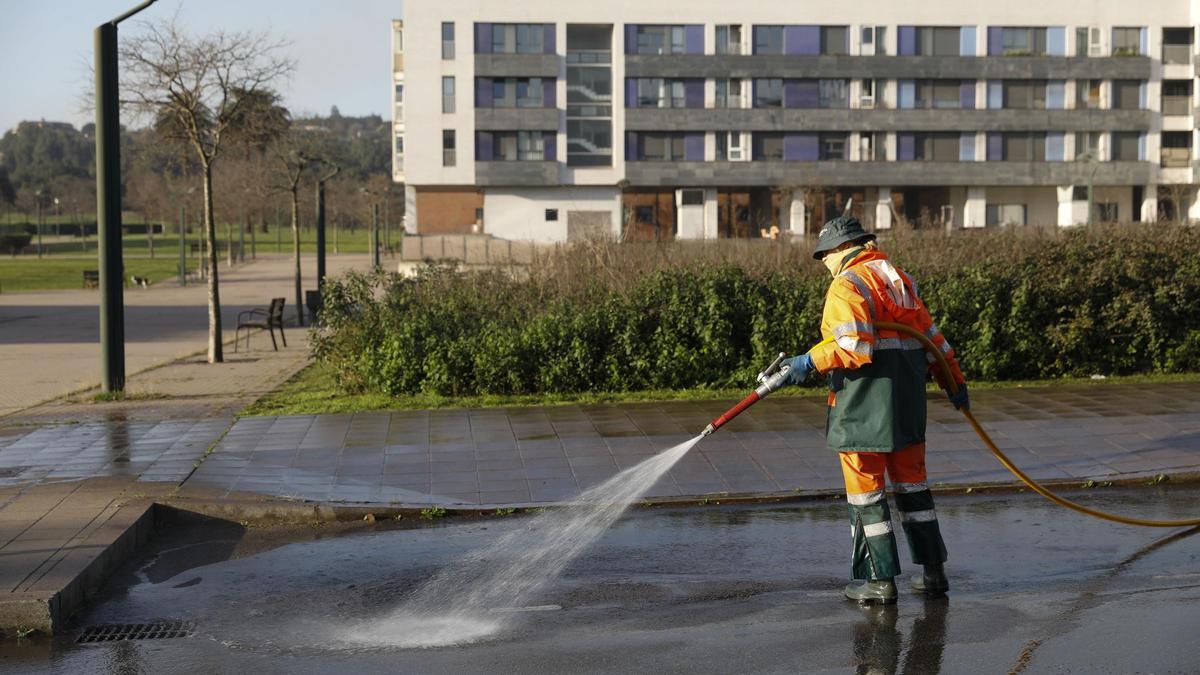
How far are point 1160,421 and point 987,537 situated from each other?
4.47m

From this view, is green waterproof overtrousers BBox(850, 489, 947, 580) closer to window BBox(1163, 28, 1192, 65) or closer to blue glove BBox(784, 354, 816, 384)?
blue glove BBox(784, 354, 816, 384)

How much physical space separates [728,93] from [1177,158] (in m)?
25.8

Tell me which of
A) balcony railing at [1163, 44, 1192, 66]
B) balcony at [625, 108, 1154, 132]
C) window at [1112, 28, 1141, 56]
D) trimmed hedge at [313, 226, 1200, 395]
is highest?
window at [1112, 28, 1141, 56]

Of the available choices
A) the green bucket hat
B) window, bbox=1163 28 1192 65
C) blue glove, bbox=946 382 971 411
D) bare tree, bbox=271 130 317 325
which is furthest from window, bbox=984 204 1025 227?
the green bucket hat

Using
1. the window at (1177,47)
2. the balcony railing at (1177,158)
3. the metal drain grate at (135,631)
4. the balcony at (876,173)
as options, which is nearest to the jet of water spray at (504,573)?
the metal drain grate at (135,631)

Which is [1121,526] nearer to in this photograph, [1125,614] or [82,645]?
[1125,614]

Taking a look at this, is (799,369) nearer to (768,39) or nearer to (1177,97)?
(768,39)

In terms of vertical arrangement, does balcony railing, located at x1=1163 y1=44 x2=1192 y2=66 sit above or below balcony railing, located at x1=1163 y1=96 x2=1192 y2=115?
above

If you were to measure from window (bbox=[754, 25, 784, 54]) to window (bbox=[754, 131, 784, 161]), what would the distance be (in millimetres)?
4471

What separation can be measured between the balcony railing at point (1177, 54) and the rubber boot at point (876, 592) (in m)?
73.5

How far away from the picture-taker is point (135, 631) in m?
6.19

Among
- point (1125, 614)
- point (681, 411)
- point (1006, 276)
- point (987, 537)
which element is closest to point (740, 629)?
point (1125, 614)

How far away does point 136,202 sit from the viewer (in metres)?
98.9

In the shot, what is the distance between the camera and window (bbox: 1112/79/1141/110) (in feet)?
Answer: 234
